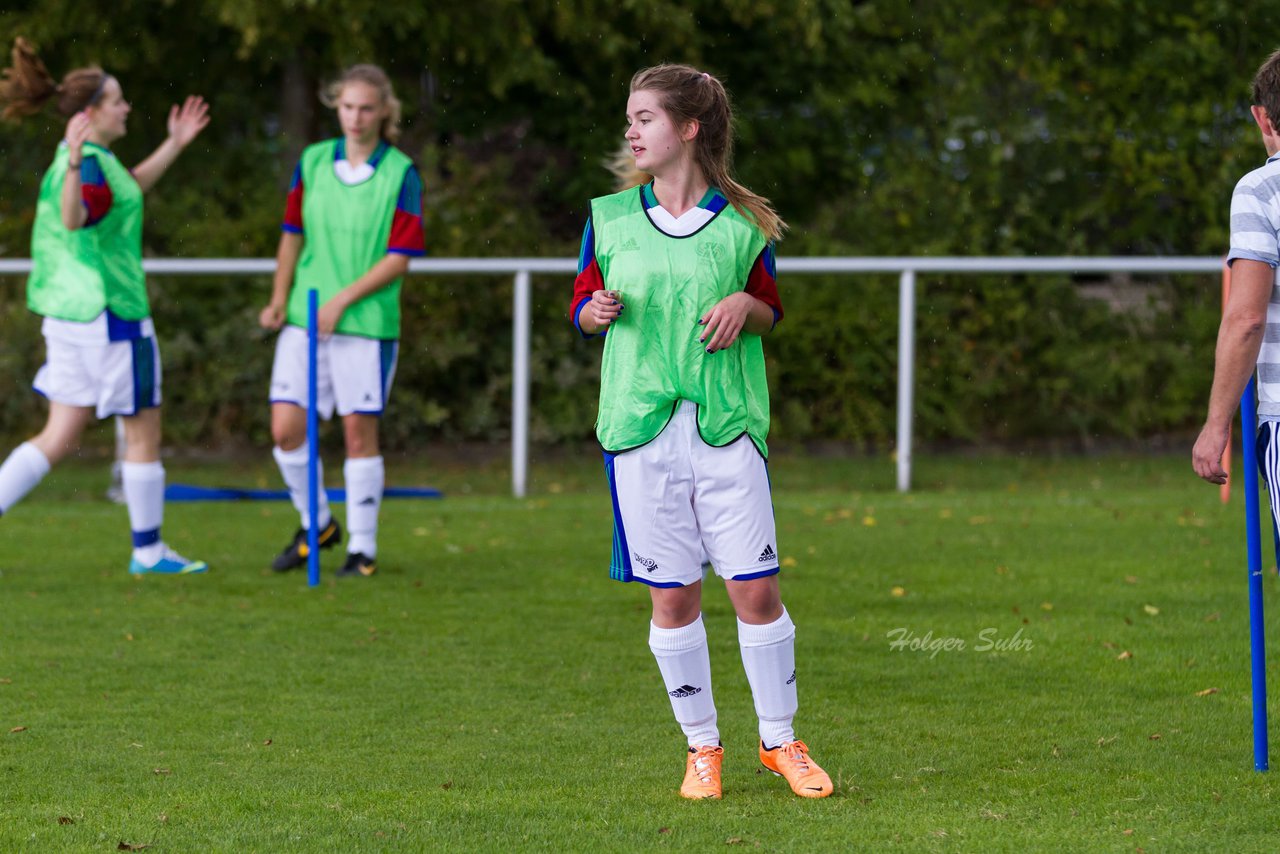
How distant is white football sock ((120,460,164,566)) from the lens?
7586 mm

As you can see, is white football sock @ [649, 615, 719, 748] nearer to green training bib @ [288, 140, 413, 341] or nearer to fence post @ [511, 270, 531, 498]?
green training bib @ [288, 140, 413, 341]

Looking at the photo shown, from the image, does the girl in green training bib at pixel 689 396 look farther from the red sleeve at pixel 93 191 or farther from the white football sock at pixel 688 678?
the red sleeve at pixel 93 191

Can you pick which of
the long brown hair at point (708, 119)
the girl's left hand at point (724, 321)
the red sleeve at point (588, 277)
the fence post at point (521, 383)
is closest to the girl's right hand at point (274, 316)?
the fence post at point (521, 383)

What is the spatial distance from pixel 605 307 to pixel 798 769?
3.91 feet

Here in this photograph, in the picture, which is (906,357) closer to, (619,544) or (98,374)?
(98,374)

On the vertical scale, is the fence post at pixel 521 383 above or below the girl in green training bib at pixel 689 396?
below

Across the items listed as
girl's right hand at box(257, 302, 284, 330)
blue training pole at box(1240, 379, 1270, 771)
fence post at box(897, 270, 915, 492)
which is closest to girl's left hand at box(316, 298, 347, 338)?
girl's right hand at box(257, 302, 284, 330)

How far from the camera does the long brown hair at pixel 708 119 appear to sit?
4168 millimetres

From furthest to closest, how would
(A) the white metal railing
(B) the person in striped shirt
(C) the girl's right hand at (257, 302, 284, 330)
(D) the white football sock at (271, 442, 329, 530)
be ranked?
(A) the white metal railing, (D) the white football sock at (271, 442, 329, 530), (C) the girl's right hand at (257, 302, 284, 330), (B) the person in striped shirt

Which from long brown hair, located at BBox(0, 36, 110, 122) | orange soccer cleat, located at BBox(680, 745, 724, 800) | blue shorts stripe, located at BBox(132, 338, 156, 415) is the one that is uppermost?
long brown hair, located at BBox(0, 36, 110, 122)

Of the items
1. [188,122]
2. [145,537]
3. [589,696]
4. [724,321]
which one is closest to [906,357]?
[188,122]

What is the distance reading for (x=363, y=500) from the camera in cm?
755

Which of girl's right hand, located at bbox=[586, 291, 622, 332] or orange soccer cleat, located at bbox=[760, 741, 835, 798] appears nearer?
girl's right hand, located at bbox=[586, 291, 622, 332]

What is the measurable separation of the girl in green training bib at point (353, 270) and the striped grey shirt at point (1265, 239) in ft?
13.7
